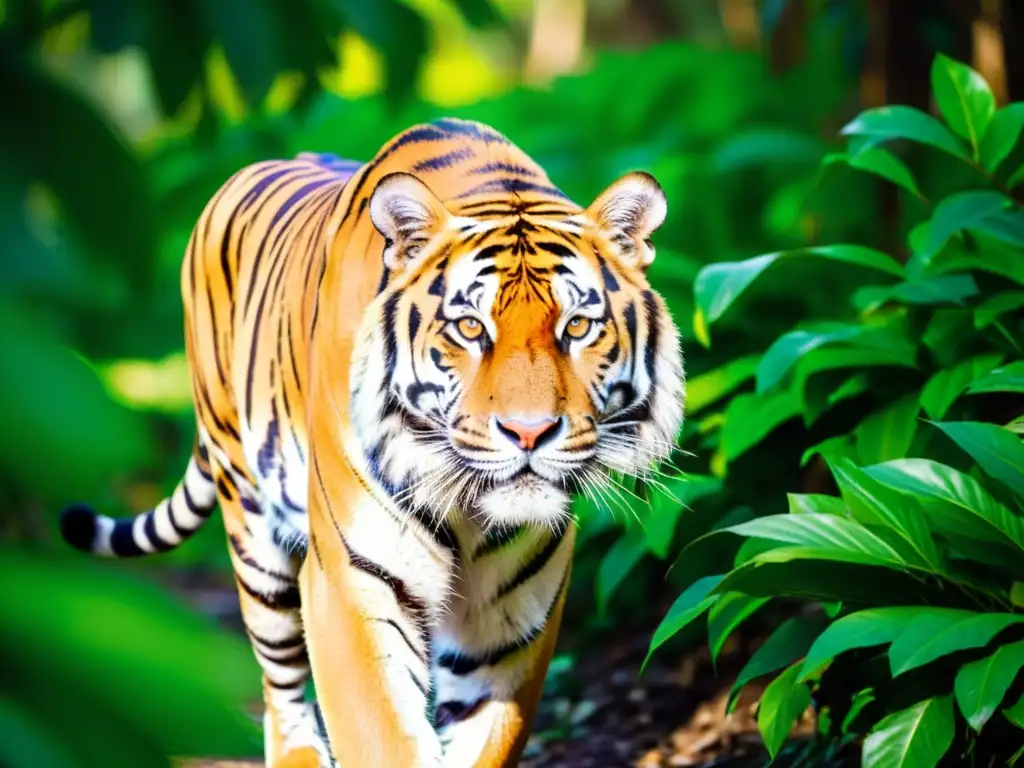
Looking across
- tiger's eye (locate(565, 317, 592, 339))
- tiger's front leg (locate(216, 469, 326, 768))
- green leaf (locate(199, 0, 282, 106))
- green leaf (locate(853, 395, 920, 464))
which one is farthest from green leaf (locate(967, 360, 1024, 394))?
green leaf (locate(199, 0, 282, 106))

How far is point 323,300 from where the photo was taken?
9.92 ft

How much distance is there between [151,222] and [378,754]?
2.39 meters

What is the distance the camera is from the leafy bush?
9.00 ft

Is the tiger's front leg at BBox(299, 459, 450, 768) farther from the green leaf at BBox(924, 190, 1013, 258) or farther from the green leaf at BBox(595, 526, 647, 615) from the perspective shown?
the green leaf at BBox(924, 190, 1013, 258)

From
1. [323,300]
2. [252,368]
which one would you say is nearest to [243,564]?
[252,368]

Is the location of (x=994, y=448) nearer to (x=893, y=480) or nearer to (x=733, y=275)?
(x=893, y=480)

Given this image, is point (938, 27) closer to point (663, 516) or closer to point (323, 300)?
point (663, 516)

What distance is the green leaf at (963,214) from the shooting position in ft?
11.5

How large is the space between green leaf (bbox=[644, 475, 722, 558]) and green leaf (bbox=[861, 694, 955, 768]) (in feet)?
3.02

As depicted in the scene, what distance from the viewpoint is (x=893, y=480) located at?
2.84m

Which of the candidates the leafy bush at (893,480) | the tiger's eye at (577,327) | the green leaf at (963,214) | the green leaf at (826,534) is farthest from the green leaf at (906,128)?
the tiger's eye at (577,327)

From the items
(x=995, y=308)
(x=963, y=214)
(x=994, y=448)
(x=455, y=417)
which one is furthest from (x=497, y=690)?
(x=963, y=214)

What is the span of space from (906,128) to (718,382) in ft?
2.99

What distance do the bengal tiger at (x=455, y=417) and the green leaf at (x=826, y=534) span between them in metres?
0.28
